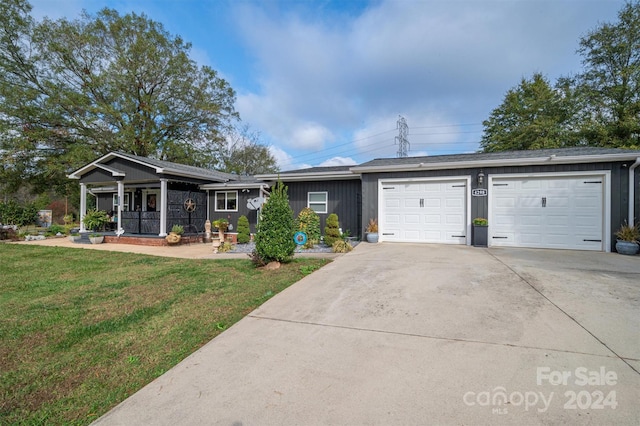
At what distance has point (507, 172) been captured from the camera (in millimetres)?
8305

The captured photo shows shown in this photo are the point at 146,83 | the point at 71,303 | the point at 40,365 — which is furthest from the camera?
the point at 146,83

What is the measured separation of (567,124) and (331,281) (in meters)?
21.8

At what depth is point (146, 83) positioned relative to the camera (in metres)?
20.7

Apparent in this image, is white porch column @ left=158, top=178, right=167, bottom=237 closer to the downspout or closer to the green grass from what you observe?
the green grass

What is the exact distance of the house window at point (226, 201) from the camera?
42.0 feet

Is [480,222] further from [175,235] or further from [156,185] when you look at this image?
[156,185]

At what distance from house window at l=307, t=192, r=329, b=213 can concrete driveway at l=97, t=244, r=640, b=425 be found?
6.94m

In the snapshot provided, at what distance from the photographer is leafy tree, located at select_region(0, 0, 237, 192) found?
17109mm

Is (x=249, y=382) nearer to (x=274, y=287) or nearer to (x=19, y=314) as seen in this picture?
(x=274, y=287)

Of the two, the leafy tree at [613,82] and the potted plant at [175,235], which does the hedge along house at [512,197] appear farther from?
the leafy tree at [613,82]

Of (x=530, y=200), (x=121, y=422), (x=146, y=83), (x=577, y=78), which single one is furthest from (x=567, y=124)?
(x=146, y=83)

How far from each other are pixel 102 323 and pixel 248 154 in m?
27.5

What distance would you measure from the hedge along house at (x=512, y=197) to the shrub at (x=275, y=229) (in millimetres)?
4211

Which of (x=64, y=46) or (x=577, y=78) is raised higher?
(x=64, y=46)
